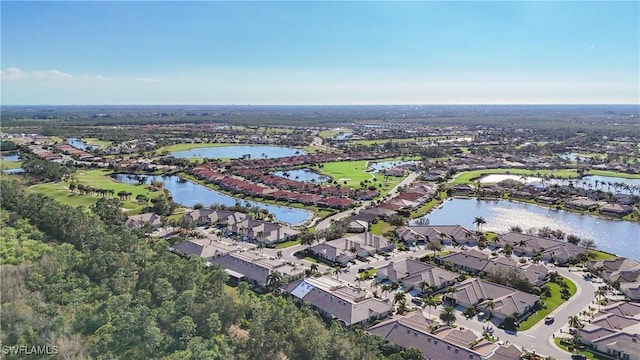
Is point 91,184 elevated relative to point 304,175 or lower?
elevated

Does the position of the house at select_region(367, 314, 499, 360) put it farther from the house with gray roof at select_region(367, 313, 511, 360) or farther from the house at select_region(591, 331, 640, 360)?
the house at select_region(591, 331, 640, 360)

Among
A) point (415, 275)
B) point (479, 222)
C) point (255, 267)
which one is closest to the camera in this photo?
point (415, 275)

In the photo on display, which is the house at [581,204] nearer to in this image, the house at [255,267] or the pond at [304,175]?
the pond at [304,175]

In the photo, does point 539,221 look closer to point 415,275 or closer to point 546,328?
point 415,275

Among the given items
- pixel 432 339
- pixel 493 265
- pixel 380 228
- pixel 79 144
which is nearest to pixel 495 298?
pixel 493 265

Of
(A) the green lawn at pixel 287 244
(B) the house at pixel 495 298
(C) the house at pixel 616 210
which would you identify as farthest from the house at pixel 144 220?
(C) the house at pixel 616 210

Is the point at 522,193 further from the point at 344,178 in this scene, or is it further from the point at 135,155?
the point at 135,155
